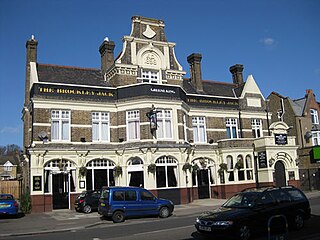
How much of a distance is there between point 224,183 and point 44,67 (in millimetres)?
17627

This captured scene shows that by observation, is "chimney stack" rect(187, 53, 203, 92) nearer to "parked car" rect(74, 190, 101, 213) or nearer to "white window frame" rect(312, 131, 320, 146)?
"parked car" rect(74, 190, 101, 213)

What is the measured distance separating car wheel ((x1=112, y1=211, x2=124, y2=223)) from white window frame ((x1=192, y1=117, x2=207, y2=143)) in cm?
1393

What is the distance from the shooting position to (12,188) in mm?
30266

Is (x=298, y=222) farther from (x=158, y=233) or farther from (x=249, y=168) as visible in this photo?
(x=249, y=168)

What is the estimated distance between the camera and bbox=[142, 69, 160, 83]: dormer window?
91.8ft

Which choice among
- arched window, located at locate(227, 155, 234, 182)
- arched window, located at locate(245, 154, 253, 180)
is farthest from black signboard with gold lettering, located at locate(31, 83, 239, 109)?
arched window, located at locate(245, 154, 253, 180)

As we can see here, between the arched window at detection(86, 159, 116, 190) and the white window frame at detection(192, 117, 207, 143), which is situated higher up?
the white window frame at detection(192, 117, 207, 143)

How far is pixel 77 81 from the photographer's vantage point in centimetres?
2728

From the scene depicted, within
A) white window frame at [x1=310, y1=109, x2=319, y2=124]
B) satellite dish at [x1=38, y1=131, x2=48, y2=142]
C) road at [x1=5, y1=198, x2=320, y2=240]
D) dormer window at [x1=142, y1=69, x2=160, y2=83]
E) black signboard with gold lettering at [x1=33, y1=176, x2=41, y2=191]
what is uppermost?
dormer window at [x1=142, y1=69, x2=160, y2=83]

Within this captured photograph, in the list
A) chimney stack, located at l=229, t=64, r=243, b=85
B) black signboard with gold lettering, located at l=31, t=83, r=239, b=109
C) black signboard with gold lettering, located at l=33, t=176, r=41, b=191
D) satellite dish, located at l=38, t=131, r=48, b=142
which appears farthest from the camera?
chimney stack, located at l=229, t=64, r=243, b=85

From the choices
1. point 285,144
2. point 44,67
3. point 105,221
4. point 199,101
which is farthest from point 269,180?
point 44,67

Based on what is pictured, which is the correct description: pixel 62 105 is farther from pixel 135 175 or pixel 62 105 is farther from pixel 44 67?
pixel 135 175

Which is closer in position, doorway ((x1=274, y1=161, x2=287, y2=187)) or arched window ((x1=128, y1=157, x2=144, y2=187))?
arched window ((x1=128, y1=157, x2=144, y2=187))

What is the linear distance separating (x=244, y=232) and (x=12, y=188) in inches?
1004
